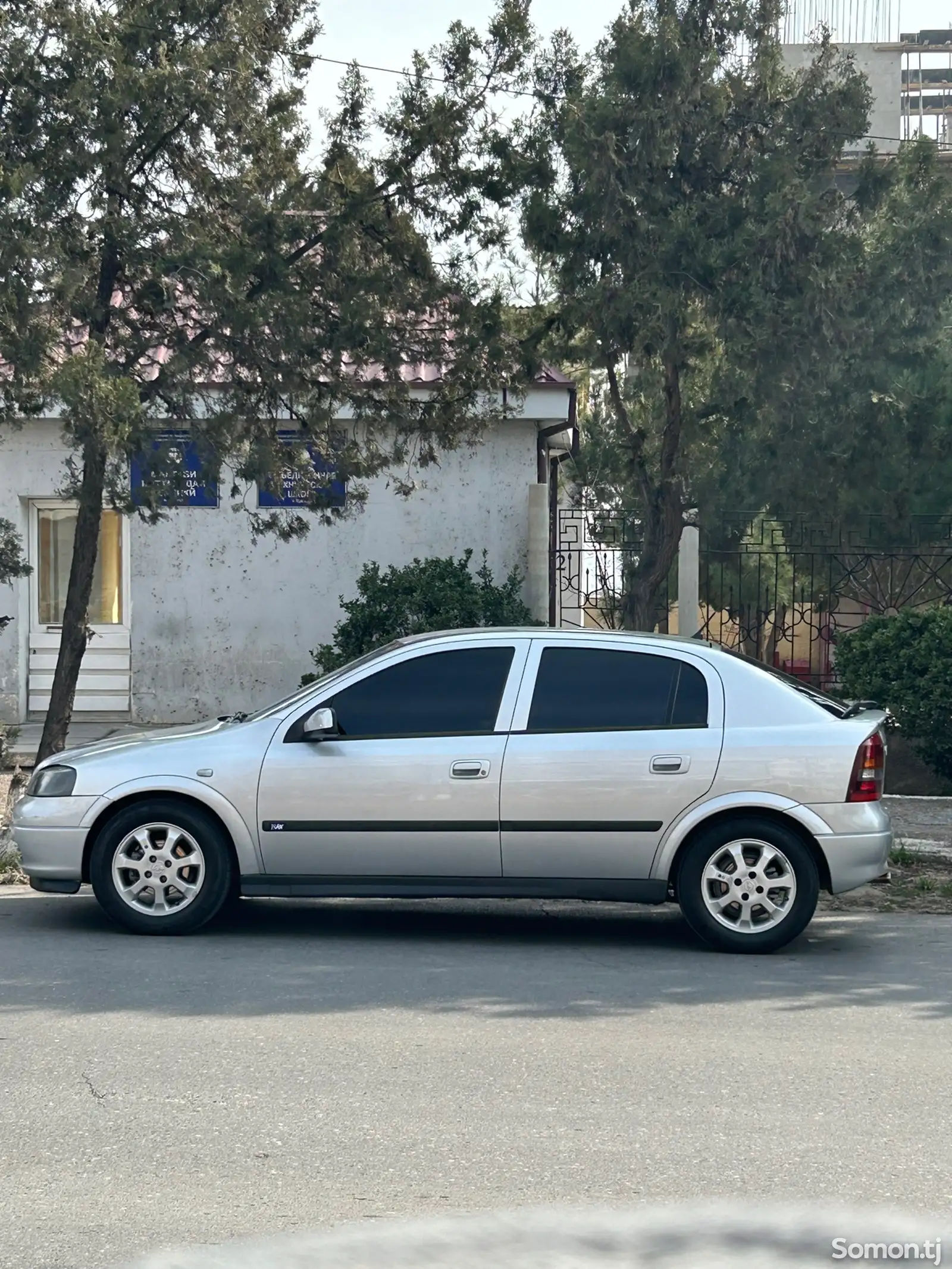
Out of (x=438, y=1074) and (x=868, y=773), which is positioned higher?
(x=868, y=773)

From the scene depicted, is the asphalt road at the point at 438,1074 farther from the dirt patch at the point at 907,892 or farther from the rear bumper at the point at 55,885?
the dirt patch at the point at 907,892

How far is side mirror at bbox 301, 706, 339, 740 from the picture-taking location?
762 cm

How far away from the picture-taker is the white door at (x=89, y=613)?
15922 mm

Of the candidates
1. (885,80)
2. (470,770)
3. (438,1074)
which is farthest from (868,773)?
(885,80)

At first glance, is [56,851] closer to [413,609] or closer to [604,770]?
[604,770]

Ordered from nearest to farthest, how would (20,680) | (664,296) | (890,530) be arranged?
(664,296) → (20,680) → (890,530)

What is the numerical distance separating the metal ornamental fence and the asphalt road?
8150 mm

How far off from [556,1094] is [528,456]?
10971 millimetres

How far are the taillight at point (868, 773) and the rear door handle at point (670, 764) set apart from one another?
0.81 metres

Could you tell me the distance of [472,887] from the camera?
7.63 meters

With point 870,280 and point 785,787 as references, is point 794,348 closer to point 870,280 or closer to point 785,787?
point 870,280

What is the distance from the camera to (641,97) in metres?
12.6

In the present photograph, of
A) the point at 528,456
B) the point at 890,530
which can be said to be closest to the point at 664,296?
the point at 528,456

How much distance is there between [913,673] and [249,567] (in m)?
6.70
